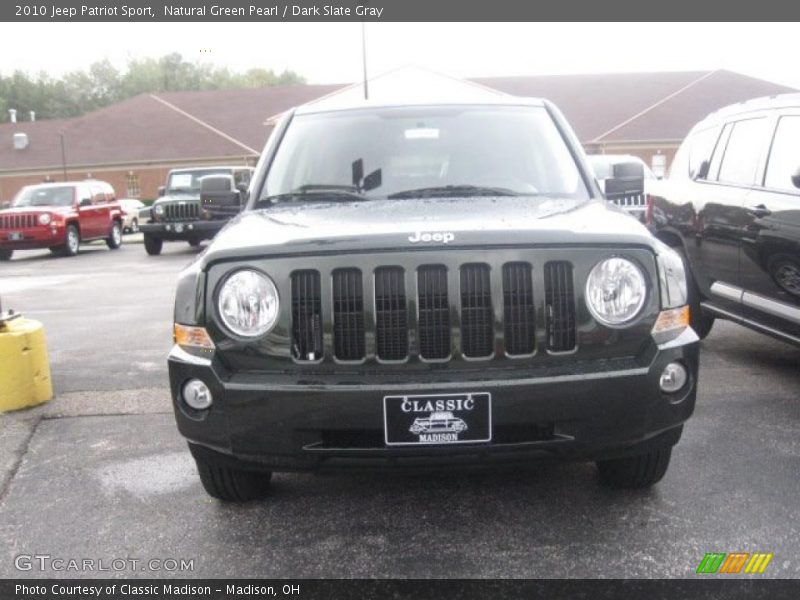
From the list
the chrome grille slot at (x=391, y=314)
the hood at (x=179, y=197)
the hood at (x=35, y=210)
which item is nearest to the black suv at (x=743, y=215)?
the chrome grille slot at (x=391, y=314)

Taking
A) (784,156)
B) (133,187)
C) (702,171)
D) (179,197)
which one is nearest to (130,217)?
(179,197)

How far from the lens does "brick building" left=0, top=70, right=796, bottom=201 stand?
4034cm

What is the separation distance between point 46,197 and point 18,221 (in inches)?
67.3

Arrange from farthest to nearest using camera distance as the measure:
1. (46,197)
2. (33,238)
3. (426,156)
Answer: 1. (46,197)
2. (33,238)
3. (426,156)

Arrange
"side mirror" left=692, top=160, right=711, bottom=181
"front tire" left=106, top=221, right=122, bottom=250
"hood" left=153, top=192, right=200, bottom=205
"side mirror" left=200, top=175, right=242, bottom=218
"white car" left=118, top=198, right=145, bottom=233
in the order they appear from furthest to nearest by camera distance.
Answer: "white car" left=118, top=198, right=145, bottom=233 → "front tire" left=106, top=221, right=122, bottom=250 → "hood" left=153, top=192, right=200, bottom=205 → "side mirror" left=692, top=160, right=711, bottom=181 → "side mirror" left=200, top=175, right=242, bottom=218

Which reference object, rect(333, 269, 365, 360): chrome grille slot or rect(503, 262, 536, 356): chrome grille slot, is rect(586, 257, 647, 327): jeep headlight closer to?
rect(503, 262, 536, 356): chrome grille slot

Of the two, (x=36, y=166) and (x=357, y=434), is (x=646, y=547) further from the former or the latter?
(x=36, y=166)

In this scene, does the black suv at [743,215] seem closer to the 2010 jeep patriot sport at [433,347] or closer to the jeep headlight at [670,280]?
the jeep headlight at [670,280]

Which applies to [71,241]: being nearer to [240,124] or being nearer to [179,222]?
[179,222]

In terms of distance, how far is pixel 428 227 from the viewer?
3102 millimetres

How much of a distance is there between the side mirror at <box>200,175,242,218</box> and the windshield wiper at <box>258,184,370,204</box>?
1.82 feet

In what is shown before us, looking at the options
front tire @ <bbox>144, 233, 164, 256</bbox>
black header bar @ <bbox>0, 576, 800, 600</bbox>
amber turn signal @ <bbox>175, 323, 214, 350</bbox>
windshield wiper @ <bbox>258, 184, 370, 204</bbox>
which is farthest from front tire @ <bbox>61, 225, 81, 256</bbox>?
black header bar @ <bbox>0, 576, 800, 600</bbox>

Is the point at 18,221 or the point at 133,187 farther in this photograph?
the point at 133,187

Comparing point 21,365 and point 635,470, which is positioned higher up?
point 21,365
